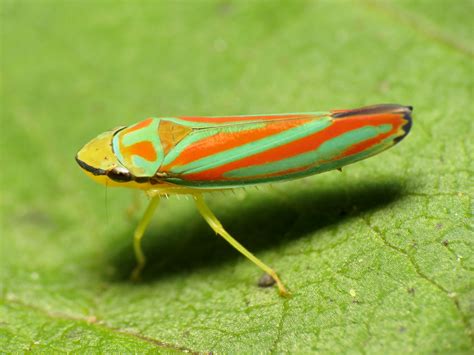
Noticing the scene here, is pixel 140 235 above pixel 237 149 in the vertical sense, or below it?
below

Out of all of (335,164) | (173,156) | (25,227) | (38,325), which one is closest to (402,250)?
(335,164)

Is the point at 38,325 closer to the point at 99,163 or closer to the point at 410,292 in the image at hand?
the point at 99,163

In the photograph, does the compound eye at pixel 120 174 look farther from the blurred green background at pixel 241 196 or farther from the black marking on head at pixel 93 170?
the blurred green background at pixel 241 196

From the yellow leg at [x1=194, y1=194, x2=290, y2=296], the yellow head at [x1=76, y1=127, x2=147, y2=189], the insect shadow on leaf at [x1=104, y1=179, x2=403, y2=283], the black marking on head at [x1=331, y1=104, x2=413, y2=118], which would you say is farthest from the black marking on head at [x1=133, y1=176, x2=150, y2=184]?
the black marking on head at [x1=331, y1=104, x2=413, y2=118]

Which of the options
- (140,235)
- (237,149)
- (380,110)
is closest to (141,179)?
(140,235)

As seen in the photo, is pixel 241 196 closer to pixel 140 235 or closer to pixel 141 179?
pixel 140 235

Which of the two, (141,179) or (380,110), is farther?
(141,179)

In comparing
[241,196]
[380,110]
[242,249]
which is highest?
[380,110]
